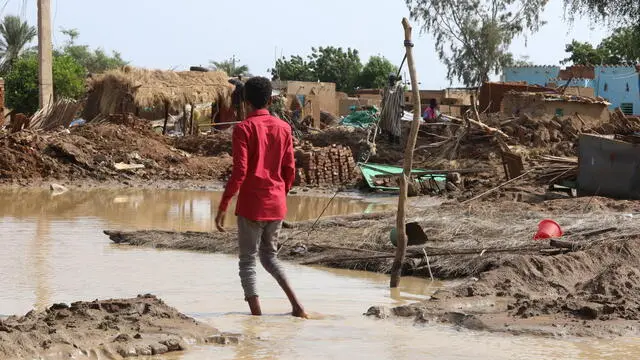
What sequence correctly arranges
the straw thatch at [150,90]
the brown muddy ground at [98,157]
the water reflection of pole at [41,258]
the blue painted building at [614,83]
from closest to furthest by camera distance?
the water reflection of pole at [41,258] → the brown muddy ground at [98,157] → the straw thatch at [150,90] → the blue painted building at [614,83]

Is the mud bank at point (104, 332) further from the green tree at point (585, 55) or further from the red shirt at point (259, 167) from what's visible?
the green tree at point (585, 55)

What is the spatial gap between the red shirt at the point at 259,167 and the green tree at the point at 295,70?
56.0 meters

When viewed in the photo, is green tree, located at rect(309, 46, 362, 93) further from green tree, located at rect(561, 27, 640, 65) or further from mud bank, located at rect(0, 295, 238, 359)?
mud bank, located at rect(0, 295, 238, 359)

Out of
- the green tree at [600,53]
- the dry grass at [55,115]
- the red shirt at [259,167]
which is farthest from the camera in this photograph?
the green tree at [600,53]

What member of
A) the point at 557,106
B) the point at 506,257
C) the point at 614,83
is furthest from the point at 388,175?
the point at 614,83

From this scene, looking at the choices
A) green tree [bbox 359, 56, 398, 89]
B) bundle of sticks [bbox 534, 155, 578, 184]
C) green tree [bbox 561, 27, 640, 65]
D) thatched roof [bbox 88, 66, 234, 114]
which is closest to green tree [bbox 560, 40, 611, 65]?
green tree [bbox 561, 27, 640, 65]

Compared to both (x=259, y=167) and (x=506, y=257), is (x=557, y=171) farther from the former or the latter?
(x=259, y=167)

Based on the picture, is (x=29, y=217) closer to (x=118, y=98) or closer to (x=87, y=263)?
(x=87, y=263)

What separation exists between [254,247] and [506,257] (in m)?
2.89

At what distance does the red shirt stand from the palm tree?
52309 mm

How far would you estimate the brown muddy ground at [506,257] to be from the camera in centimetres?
636

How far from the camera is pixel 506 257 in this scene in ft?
27.6

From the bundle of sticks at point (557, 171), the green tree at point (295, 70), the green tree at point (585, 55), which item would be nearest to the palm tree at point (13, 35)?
the green tree at point (295, 70)

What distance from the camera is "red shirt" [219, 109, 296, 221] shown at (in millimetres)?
6180
